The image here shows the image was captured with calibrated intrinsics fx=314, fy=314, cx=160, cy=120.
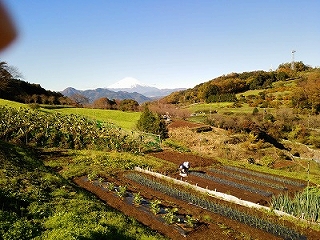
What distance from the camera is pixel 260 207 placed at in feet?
43.9

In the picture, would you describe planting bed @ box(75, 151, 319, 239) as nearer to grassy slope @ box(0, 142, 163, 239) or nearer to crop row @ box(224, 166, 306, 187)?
crop row @ box(224, 166, 306, 187)

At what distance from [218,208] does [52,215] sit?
6.86 m

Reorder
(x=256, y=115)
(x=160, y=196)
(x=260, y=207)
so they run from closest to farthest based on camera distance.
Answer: (x=260, y=207) → (x=160, y=196) → (x=256, y=115)

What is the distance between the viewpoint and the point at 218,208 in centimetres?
1311

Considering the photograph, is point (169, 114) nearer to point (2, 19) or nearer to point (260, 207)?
point (260, 207)

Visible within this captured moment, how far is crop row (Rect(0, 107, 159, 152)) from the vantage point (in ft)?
79.9

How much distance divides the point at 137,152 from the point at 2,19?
959 inches

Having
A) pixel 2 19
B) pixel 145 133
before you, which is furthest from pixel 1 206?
pixel 145 133

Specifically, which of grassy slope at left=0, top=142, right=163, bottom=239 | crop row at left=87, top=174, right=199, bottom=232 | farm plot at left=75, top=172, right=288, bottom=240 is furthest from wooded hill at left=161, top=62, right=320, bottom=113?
grassy slope at left=0, top=142, right=163, bottom=239

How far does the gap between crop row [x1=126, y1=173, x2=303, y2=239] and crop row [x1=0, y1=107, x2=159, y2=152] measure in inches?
339

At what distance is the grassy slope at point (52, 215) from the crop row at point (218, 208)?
4.05 metres

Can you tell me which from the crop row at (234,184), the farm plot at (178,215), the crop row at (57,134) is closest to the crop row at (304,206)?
the farm plot at (178,215)

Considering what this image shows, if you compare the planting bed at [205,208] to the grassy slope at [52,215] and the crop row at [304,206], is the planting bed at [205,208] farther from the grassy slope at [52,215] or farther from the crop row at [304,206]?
the grassy slope at [52,215]

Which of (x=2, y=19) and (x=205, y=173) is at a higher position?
(x=2, y=19)
